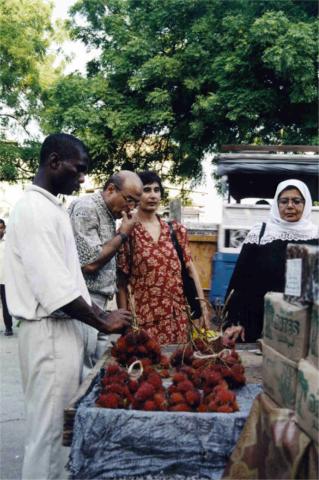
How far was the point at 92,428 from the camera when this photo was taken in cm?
190

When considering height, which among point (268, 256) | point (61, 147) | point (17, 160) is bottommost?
point (268, 256)

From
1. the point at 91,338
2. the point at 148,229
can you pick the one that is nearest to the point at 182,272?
the point at 148,229

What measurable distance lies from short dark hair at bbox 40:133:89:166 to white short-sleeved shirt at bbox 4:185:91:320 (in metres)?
0.16

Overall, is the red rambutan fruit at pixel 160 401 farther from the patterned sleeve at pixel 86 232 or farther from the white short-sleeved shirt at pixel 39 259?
the patterned sleeve at pixel 86 232

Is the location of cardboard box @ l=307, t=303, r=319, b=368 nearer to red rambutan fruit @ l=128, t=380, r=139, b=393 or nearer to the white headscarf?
red rambutan fruit @ l=128, t=380, r=139, b=393

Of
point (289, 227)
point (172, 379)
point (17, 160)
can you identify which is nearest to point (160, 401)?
point (172, 379)

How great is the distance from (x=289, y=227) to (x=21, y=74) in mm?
13916

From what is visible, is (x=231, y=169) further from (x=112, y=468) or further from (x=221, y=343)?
(x=112, y=468)

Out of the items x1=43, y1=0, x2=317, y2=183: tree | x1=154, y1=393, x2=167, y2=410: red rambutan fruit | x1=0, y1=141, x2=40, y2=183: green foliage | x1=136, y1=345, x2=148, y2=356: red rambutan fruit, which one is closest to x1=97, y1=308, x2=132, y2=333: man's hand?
x1=136, y1=345, x2=148, y2=356: red rambutan fruit

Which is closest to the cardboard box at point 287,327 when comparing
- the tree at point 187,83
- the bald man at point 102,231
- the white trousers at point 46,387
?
the white trousers at point 46,387

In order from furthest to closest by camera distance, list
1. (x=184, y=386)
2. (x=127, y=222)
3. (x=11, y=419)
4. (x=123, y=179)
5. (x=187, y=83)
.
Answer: (x=187, y=83), (x=11, y=419), (x=127, y=222), (x=123, y=179), (x=184, y=386)

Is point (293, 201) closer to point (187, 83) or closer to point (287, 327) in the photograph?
point (287, 327)

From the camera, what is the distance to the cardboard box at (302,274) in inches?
66.7

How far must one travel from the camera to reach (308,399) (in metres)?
1.66
